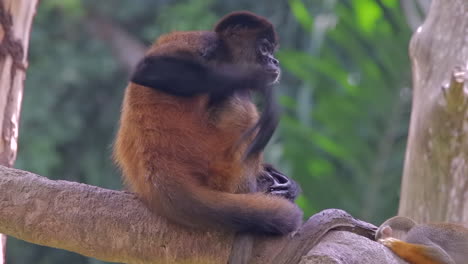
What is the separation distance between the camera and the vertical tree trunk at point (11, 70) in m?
3.73

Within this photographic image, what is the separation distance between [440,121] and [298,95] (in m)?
5.83

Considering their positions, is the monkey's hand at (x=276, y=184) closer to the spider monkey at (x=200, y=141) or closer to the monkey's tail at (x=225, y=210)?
the spider monkey at (x=200, y=141)

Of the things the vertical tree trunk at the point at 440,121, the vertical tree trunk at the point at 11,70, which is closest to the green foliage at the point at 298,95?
the vertical tree trunk at the point at 11,70

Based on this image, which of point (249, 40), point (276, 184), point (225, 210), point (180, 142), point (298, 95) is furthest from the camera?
point (298, 95)

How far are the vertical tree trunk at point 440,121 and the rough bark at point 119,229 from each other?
1010 millimetres

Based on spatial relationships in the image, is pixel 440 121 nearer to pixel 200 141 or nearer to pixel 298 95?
pixel 200 141

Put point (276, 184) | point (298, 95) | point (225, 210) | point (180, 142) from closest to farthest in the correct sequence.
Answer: point (225, 210)
point (180, 142)
point (276, 184)
point (298, 95)

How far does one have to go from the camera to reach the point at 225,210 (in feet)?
9.82

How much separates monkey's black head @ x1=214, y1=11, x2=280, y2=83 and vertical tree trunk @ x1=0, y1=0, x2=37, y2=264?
907 millimetres

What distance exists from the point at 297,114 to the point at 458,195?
3955 millimetres

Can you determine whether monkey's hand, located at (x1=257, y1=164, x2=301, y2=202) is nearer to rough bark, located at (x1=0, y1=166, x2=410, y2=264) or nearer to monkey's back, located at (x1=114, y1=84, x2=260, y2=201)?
monkey's back, located at (x1=114, y1=84, x2=260, y2=201)

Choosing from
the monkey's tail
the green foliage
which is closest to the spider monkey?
the monkey's tail

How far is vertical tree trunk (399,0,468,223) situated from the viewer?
3.84 meters

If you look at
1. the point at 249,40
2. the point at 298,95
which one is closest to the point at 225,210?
the point at 249,40
